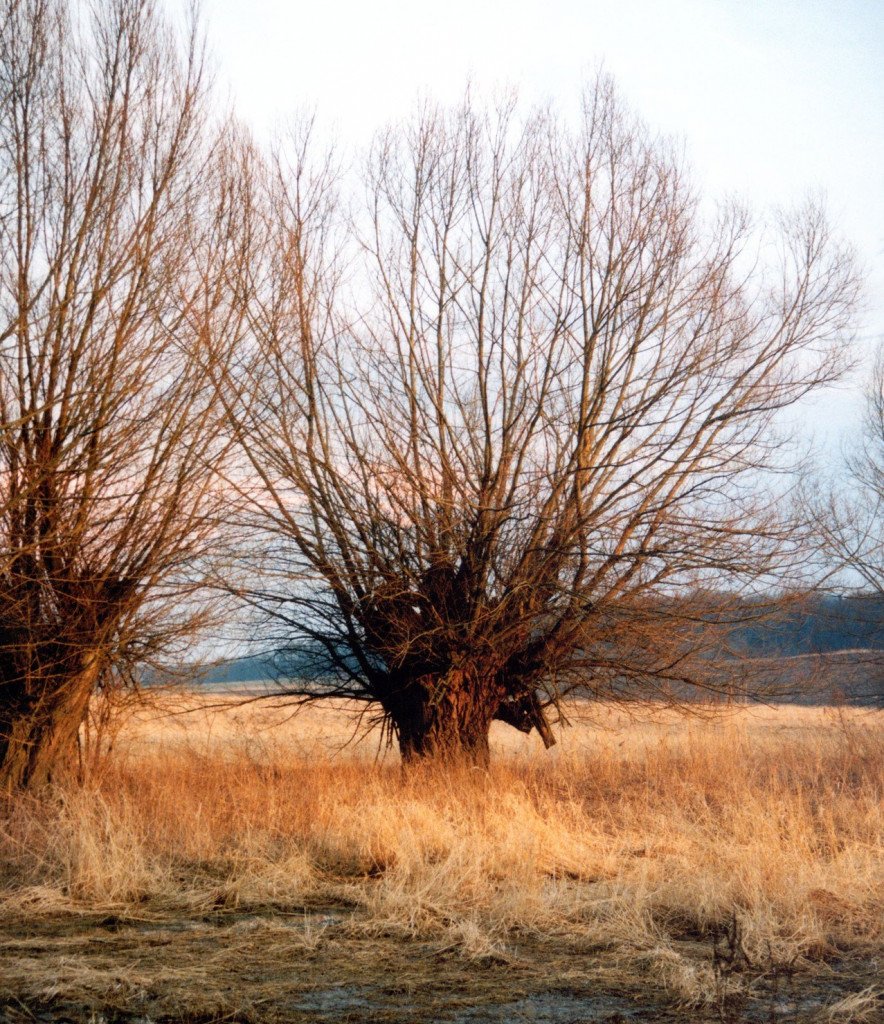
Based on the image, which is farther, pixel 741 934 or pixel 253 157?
pixel 253 157

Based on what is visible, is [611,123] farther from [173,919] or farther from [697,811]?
[173,919]

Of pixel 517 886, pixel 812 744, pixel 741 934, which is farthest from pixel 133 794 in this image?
pixel 812 744

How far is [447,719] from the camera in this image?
37.4 ft

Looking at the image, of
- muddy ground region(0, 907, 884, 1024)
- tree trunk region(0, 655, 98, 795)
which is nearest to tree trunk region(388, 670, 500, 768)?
tree trunk region(0, 655, 98, 795)

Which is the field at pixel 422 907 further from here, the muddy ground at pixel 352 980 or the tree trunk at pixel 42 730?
the tree trunk at pixel 42 730

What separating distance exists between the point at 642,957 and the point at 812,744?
1285cm

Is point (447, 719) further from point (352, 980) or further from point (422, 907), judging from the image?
point (352, 980)

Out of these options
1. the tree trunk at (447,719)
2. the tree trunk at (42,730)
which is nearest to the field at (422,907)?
the tree trunk at (42,730)

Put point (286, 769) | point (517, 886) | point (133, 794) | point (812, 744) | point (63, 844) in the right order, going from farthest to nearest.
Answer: point (812, 744) < point (286, 769) < point (133, 794) < point (63, 844) < point (517, 886)

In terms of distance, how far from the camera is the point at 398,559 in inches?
433

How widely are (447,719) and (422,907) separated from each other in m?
5.60

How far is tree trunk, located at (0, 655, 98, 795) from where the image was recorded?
933cm

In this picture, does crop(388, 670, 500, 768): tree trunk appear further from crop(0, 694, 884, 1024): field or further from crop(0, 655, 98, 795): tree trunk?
crop(0, 655, 98, 795): tree trunk

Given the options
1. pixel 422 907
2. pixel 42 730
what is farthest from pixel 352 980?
pixel 42 730
